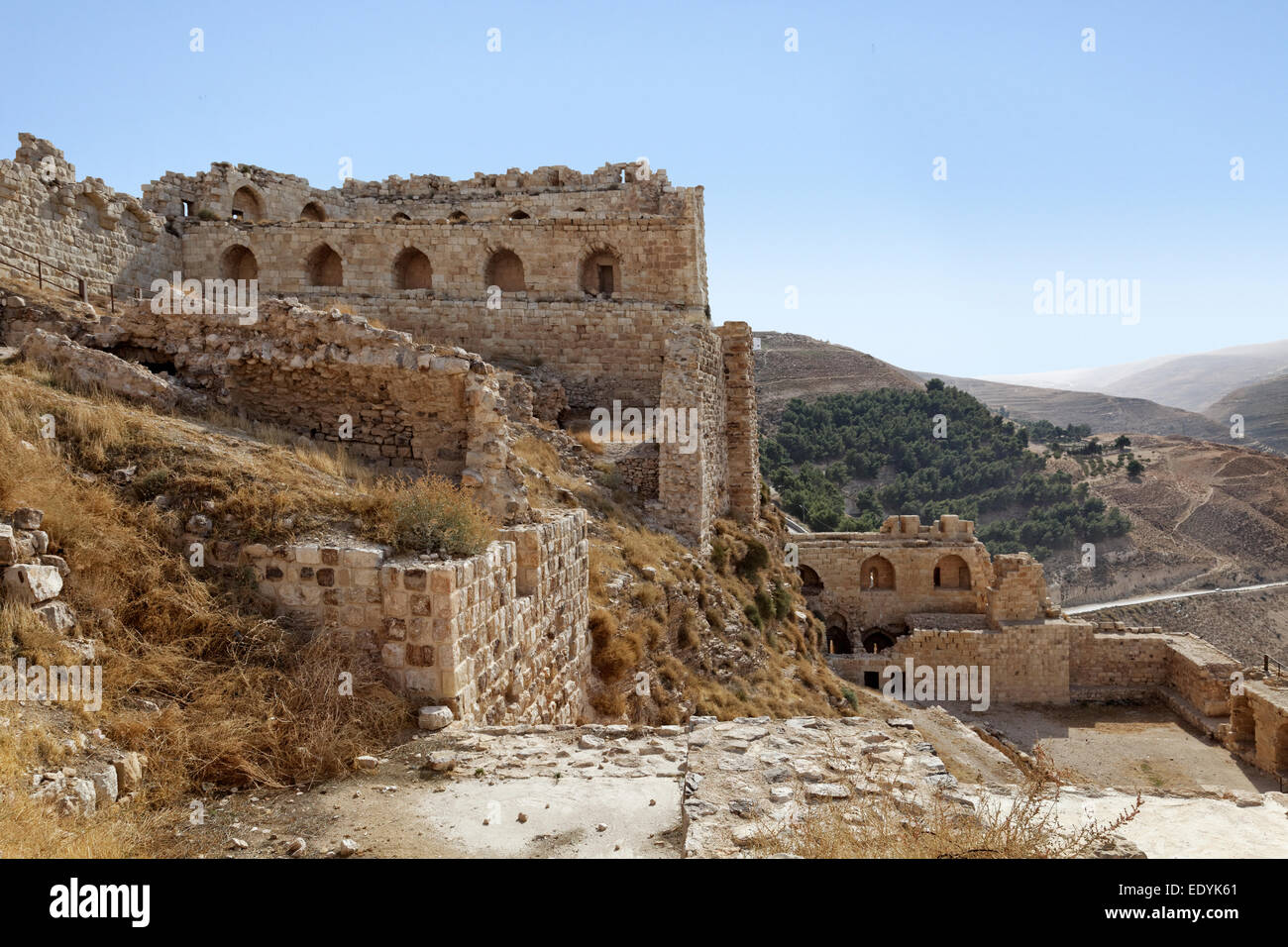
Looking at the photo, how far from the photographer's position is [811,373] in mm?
75062

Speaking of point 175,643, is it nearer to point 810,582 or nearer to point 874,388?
point 810,582

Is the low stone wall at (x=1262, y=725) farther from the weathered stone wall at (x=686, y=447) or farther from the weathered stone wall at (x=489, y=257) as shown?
the weathered stone wall at (x=489, y=257)

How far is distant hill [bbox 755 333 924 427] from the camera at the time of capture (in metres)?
70.9

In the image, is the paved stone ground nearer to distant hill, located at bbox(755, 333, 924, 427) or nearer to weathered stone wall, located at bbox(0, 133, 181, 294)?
weathered stone wall, located at bbox(0, 133, 181, 294)

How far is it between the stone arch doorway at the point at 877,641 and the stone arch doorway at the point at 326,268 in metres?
19.6

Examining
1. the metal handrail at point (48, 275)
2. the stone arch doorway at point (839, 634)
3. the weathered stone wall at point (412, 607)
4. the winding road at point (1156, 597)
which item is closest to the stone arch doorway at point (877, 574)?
the stone arch doorway at point (839, 634)

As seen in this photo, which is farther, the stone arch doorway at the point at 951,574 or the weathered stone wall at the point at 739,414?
the stone arch doorway at the point at 951,574

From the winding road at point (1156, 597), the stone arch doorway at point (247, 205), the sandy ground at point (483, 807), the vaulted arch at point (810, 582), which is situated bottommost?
the winding road at point (1156, 597)

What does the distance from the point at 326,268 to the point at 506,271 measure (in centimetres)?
428

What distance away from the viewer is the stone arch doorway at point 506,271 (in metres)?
17.6

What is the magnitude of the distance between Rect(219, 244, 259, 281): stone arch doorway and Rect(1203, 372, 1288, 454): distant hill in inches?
3767

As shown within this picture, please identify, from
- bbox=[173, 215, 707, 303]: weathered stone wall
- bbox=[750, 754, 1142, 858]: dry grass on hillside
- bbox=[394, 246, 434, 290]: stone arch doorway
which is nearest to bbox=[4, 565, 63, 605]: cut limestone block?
bbox=[750, 754, 1142, 858]: dry grass on hillside
